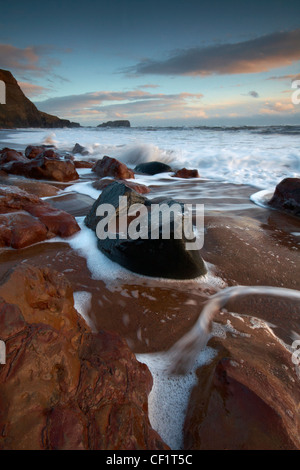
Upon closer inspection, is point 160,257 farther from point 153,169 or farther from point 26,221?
point 153,169

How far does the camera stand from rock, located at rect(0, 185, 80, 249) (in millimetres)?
2596

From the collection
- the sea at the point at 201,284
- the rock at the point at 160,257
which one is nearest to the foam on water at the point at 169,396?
the sea at the point at 201,284

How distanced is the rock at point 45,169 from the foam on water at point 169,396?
18.3 feet

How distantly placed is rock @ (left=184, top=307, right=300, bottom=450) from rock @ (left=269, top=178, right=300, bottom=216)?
305 centimetres

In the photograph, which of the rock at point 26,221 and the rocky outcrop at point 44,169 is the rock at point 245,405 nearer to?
the rock at point 26,221

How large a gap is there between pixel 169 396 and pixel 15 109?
64871mm

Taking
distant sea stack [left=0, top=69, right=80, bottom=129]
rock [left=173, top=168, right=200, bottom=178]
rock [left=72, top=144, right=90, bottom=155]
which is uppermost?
distant sea stack [left=0, top=69, right=80, bottom=129]

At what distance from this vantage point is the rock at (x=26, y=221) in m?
2.60

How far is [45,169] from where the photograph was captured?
20.2ft

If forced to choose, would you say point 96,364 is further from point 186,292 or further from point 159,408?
point 186,292

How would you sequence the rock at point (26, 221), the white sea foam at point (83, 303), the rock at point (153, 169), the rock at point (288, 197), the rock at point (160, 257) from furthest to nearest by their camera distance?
the rock at point (153, 169) < the rock at point (288, 197) < the rock at point (26, 221) < the rock at point (160, 257) < the white sea foam at point (83, 303)

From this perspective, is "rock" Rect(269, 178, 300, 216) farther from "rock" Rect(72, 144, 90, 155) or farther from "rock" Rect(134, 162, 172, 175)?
"rock" Rect(72, 144, 90, 155)

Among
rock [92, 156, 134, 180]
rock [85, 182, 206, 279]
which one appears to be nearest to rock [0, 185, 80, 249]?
rock [85, 182, 206, 279]
